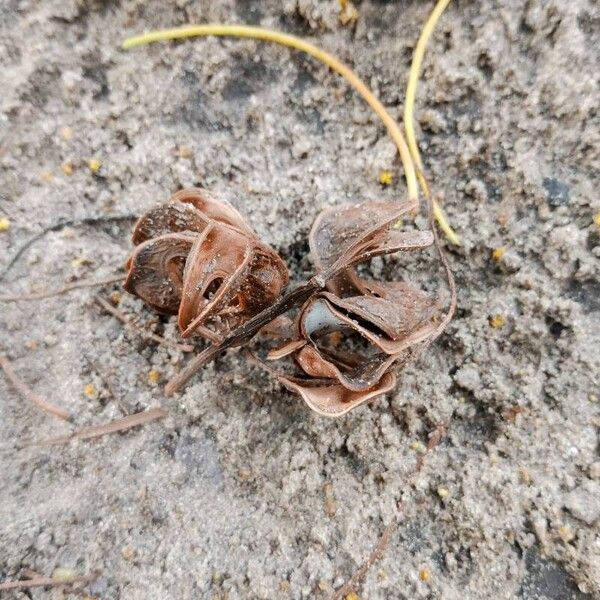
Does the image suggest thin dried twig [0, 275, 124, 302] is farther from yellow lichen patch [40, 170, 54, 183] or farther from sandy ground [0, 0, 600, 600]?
yellow lichen patch [40, 170, 54, 183]

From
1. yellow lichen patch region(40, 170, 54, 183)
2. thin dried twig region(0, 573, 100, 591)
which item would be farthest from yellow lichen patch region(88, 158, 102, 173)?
thin dried twig region(0, 573, 100, 591)

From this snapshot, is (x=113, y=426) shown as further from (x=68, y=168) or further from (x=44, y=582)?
(x=68, y=168)

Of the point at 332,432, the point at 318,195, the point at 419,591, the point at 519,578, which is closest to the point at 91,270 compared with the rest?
the point at 318,195

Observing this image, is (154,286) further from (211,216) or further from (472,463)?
(472,463)

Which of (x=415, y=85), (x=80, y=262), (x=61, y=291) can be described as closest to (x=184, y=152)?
(x=80, y=262)

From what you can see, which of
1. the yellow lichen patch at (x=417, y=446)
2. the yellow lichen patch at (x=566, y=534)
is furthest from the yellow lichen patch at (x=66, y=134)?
the yellow lichen patch at (x=566, y=534)

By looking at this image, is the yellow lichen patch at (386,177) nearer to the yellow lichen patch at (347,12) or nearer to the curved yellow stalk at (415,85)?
the curved yellow stalk at (415,85)
